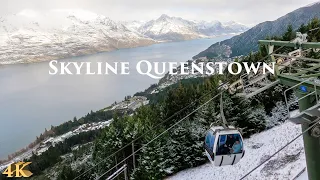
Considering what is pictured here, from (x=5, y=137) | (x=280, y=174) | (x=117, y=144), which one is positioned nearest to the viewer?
(x=280, y=174)

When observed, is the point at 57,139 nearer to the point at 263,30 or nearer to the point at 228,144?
the point at 228,144

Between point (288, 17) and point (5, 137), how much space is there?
6400 inches

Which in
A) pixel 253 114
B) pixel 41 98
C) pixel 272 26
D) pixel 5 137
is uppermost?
pixel 272 26

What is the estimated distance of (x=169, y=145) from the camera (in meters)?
19.6

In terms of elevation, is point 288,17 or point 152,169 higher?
point 288,17

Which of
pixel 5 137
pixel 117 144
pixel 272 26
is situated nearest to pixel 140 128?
pixel 117 144

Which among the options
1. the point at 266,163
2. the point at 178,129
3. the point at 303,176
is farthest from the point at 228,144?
the point at 178,129

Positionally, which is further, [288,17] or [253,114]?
[288,17]

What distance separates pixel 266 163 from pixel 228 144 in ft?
30.6

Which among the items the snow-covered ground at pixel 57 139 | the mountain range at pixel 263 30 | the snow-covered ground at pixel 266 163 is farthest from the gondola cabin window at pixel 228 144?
the mountain range at pixel 263 30

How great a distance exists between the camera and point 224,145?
565 cm

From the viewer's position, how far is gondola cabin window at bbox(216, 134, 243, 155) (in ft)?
18.4

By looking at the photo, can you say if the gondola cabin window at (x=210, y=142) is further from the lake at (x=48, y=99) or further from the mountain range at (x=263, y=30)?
the mountain range at (x=263, y=30)

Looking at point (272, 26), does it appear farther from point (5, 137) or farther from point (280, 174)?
point (280, 174)
